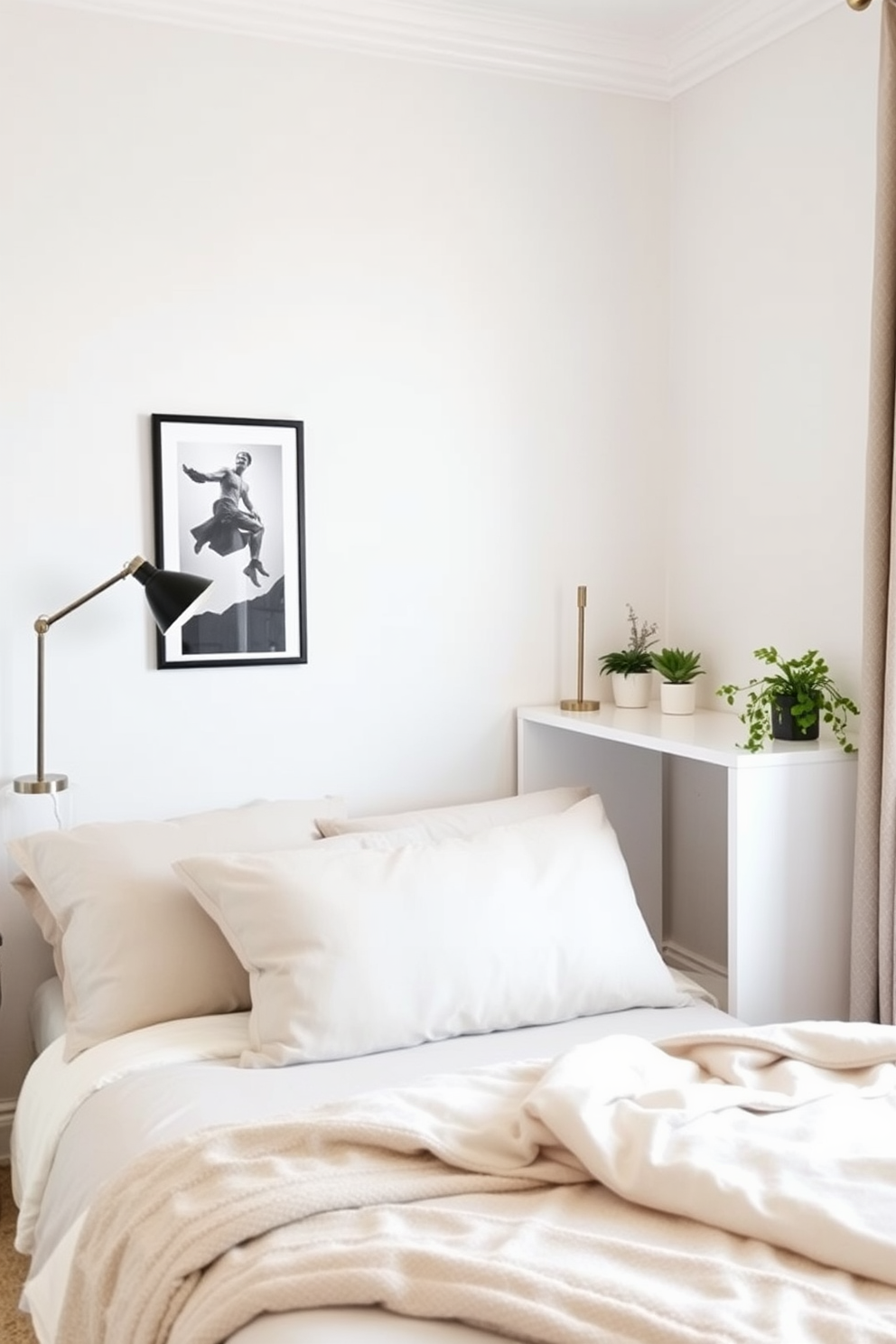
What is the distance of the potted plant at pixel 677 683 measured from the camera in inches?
126

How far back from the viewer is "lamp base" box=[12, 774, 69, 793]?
2760 millimetres

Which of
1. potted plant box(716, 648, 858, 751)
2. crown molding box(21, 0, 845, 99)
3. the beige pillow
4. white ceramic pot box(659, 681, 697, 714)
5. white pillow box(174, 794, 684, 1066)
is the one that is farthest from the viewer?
white ceramic pot box(659, 681, 697, 714)

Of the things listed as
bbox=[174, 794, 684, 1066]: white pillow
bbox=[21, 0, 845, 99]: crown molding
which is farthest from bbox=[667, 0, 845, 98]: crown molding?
bbox=[174, 794, 684, 1066]: white pillow

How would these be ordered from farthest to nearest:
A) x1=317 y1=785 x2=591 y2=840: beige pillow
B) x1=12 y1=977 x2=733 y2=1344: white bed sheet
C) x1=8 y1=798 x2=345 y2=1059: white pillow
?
x1=317 y1=785 x2=591 y2=840: beige pillow, x1=8 y1=798 x2=345 y2=1059: white pillow, x1=12 y1=977 x2=733 y2=1344: white bed sheet

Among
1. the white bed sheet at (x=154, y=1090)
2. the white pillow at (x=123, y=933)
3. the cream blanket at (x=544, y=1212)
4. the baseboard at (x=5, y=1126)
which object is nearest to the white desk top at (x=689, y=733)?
the white bed sheet at (x=154, y=1090)

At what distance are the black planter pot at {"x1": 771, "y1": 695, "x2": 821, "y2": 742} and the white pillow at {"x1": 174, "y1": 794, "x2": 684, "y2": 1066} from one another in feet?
1.59

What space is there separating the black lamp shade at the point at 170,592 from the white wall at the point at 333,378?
0.79 ft

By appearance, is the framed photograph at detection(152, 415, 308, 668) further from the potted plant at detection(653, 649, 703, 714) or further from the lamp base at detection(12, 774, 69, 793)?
the potted plant at detection(653, 649, 703, 714)

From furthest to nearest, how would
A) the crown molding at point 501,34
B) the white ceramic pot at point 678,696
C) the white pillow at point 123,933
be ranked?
the white ceramic pot at point 678,696 < the crown molding at point 501,34 < the white pillow at point 123,933

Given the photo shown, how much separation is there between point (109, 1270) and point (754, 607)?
2.12 meters

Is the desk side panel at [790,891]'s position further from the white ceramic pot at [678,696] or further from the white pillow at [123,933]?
the white pillow at [123,933]

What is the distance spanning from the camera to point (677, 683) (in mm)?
3205

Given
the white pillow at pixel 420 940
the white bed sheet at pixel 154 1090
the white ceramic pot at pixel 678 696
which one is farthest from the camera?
the white ceramic pot at pixel 678 696

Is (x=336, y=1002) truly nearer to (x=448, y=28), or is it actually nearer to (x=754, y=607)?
(x=754, y=607)
